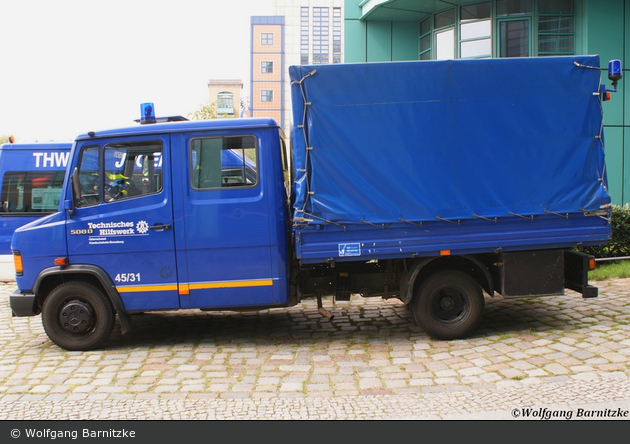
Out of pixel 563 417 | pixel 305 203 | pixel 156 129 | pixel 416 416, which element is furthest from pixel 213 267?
pixel 563 417

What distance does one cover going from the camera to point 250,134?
5.92 metres

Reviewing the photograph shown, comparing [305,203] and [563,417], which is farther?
[305,203]

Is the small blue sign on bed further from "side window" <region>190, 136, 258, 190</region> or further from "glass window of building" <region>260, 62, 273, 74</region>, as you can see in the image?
"glass window of building" <region>260, 62, 273, 74</region>

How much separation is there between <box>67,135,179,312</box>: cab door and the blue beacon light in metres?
0.50

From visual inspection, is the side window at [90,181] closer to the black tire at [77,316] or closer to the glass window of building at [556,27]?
the black tire at [77,316]

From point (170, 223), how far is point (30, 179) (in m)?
5.24

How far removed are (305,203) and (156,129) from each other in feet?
6.17

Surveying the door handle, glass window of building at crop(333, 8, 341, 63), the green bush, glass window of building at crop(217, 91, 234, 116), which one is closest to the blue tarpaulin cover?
the door handle

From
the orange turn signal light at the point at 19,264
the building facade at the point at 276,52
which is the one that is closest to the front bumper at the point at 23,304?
the orange turn signal light at the point at 19,264

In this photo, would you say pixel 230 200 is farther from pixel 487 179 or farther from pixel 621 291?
pixel 621 291

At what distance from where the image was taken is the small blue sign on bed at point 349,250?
19.1 ft

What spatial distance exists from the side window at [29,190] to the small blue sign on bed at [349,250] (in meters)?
6.27

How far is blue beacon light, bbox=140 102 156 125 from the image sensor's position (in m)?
6.42

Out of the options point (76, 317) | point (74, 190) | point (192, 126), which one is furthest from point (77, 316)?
point (192, 126)
